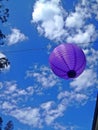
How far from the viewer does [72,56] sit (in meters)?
14.1

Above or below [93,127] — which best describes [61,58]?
below

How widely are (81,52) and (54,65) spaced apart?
116cm

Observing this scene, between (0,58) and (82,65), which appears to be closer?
(82,65)

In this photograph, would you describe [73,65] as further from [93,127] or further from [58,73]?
[93,127]

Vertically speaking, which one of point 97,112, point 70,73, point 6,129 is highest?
point 6,129

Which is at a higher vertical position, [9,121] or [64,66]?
[9,121]

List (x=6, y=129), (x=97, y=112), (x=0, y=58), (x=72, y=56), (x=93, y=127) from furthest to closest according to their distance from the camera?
(x=6, y=129), (x=93, y=127), (x=97, y=112), (x=0, y=58), (x=72, y=56)

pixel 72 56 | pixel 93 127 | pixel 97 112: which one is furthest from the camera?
pixel 93 127

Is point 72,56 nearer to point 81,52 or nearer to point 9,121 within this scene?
point 81,52

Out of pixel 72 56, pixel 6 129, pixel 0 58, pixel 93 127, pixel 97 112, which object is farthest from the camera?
pixel 6 129

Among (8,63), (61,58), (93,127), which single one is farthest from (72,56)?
(93,127)

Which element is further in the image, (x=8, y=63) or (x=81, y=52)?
(x=8, y=63)

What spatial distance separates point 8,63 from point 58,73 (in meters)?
5.95

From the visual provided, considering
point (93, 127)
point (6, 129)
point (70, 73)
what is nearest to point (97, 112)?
point (93, 127)
